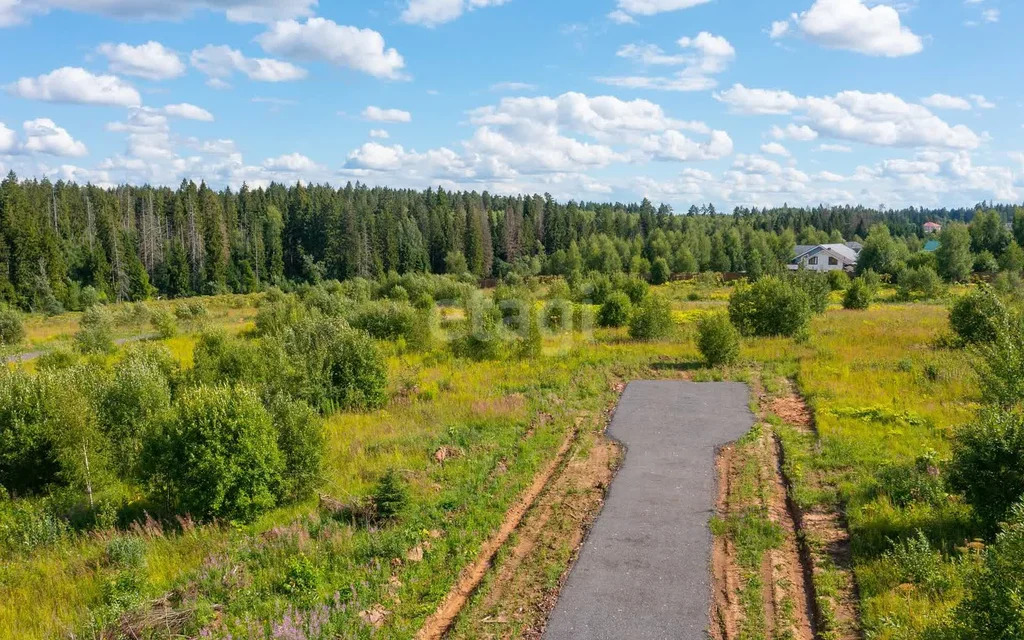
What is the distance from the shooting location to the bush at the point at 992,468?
848cm

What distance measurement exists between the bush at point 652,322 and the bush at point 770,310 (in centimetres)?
266

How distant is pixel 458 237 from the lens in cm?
8469

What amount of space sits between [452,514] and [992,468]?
25.6ft

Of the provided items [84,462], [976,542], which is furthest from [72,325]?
[976,542]

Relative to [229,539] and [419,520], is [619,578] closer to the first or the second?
[419,520]

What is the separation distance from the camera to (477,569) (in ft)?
28.9

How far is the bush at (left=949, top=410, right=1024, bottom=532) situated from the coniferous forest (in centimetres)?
6297

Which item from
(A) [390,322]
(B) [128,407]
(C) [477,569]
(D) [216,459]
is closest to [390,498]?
(C) [477,569]

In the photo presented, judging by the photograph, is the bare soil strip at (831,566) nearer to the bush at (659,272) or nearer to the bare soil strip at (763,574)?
the bare soil strip at (763,574)

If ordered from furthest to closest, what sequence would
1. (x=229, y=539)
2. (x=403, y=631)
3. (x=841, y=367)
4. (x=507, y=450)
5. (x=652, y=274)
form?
(x=652, y=274)
(x=841, y=367)
(x=507, y=450)
(x=229, y=539)
(x=403, y=631)

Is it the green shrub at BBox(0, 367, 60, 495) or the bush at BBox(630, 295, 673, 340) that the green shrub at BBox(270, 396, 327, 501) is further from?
the bush at BBox(630, 295, 673, 340)

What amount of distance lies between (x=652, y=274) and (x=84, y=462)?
67.6 m

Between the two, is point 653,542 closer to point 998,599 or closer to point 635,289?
point 998,599

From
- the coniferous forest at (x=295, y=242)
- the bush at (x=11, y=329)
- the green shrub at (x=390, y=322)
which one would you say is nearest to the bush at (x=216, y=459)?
the green shrub at (x=390, y=322)
